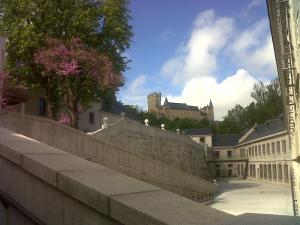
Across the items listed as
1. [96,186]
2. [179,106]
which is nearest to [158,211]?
[96,186]

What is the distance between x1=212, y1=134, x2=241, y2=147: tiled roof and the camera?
273ft

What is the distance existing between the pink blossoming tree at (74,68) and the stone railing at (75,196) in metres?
17.7

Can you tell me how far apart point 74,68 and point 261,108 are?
61.7m

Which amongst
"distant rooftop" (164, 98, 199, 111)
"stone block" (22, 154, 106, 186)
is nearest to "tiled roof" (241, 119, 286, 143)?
"stone block" (22, 154, 106, 186)

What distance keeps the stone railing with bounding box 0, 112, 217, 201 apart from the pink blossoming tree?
19.1ft

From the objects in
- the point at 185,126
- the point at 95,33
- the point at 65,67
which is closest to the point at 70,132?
the point at 65,67

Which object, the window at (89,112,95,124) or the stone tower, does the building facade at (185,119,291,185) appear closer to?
the window at (89,112,95,124)

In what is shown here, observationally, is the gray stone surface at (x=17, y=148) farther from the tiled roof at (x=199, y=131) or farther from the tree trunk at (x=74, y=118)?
the tiled roof at (x=199, y=131)

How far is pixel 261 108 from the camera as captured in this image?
78125 millimetres

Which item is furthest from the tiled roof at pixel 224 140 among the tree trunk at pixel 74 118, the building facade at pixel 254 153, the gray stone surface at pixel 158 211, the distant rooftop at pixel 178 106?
the gray stone surface at pixel 158 211

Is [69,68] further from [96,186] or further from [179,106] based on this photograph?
[179,106]

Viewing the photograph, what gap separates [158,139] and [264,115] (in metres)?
49.4

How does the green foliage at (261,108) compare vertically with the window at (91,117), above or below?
above

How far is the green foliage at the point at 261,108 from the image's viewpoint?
7356cm
